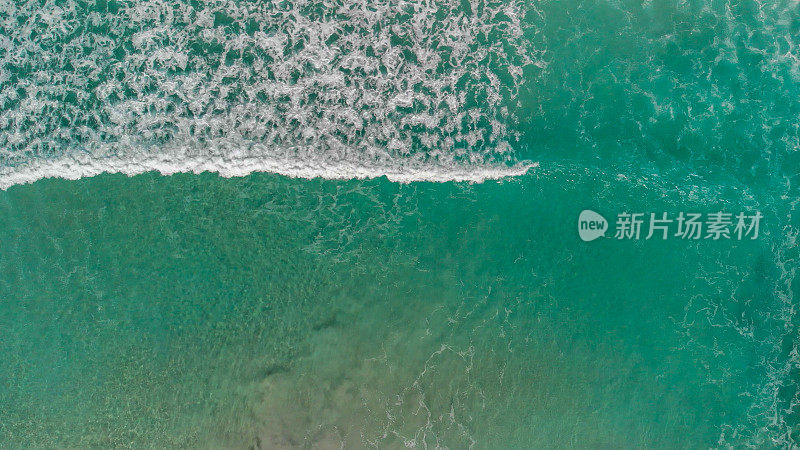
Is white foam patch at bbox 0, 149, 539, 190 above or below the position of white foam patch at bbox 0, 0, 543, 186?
below

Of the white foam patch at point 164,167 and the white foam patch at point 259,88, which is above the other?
the white foam patch at point 259,88

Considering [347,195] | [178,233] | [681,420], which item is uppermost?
[347,195]

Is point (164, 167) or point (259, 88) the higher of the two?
point (259, 88)

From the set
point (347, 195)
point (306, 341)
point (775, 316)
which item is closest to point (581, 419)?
point (775, 316)

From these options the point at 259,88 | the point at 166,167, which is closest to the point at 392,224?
the point at 259,88

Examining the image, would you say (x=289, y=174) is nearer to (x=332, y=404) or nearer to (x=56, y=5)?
(x=332, y=404)

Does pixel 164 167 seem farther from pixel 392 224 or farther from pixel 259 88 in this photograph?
pixel 392 224

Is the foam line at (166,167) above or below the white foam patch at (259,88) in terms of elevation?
below

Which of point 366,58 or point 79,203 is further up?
point 366,58
